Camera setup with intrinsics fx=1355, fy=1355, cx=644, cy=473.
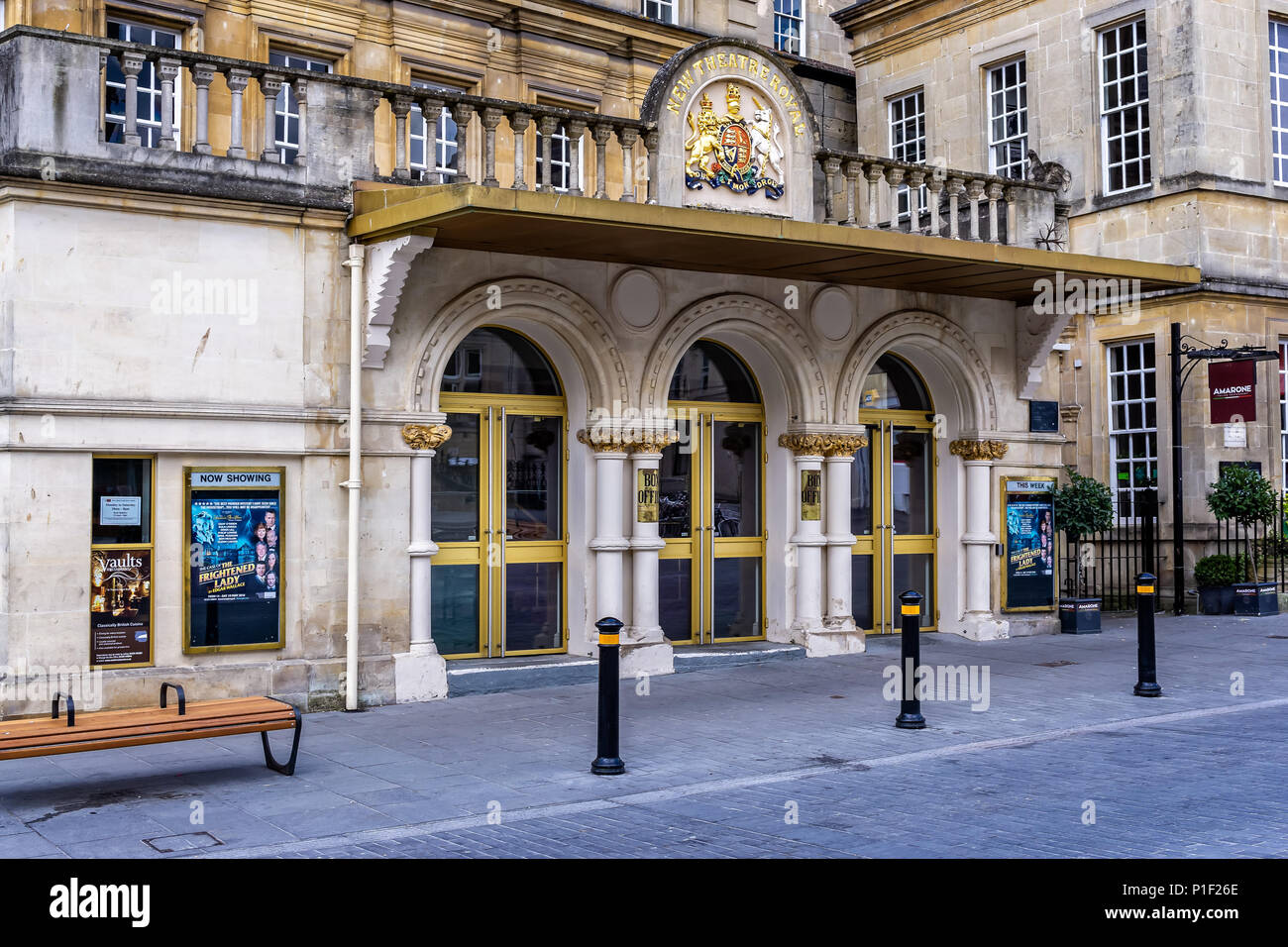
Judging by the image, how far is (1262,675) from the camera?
1352cm

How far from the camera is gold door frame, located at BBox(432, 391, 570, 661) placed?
1338 centimetres

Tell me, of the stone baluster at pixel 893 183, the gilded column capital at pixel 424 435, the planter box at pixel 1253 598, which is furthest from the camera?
the planter box at pixel 1253 598

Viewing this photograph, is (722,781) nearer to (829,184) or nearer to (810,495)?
(810,495)

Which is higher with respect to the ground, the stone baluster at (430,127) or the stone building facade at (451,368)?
the stone baluster at (430,127)

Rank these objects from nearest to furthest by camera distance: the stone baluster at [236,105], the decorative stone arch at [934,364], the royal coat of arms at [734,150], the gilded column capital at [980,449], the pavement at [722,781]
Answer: the pavement at [722,781]
the stone baluster at [236,105]
the royal coat of arms at [734,150]
the decorative stone arch at [934,364]
the gilded column capital at [980,449]

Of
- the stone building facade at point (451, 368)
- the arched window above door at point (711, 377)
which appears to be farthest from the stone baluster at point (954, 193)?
the arched window above door at point (711, 377)

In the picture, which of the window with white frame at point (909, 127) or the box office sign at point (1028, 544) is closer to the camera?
the box office sign at point (1028, 544)

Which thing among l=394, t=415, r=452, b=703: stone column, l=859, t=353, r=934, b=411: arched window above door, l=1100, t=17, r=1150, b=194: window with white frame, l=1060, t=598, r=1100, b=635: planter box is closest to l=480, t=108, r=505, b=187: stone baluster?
l=394, t=415, r=452, b=703: stone column

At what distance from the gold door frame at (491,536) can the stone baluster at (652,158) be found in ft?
7.77

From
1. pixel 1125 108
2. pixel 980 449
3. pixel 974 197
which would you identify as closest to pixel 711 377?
pixel 980 449

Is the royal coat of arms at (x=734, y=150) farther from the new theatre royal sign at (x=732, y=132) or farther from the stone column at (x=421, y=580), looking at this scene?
the stone column at (x=421, y=580)

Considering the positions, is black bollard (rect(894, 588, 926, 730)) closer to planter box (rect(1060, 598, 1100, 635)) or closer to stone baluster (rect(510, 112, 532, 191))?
stone baluster (rect(510, 112, 532, 191))

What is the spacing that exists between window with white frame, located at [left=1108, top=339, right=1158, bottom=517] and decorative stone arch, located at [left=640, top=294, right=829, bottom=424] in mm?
8419

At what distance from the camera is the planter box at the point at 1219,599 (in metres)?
19.1
